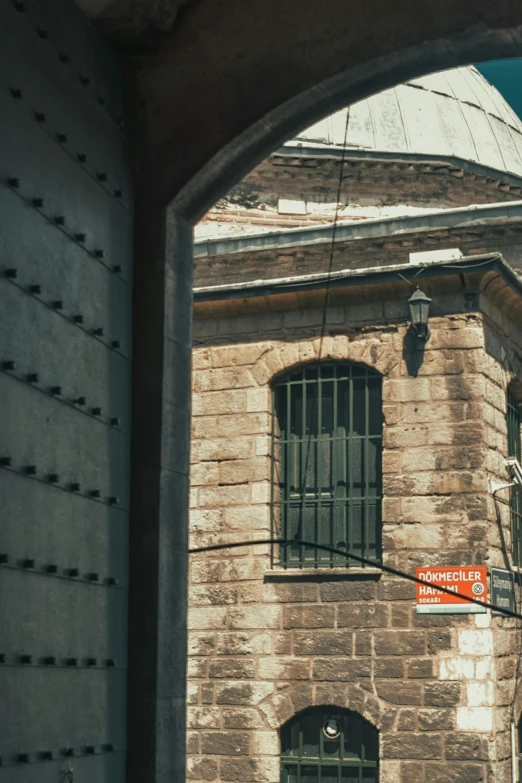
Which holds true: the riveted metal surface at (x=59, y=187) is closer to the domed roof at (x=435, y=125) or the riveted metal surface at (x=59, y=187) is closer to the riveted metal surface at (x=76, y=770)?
the riveted metal surface at (x=76, y=770)

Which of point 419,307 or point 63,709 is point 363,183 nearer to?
point 419,307

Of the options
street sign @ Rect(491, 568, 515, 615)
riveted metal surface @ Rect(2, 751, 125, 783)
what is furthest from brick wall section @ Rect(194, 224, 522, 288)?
riveted metal surface @ Rect(2, 751, 125, 783)

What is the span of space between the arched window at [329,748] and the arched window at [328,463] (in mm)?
1538

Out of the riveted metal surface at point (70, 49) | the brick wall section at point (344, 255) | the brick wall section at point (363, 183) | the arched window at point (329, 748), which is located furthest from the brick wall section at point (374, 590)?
the brick wall section at point (363, 183)

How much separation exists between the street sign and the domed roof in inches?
465

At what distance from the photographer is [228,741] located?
13.1m

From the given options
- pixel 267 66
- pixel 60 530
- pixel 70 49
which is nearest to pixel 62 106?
pixel 70 49

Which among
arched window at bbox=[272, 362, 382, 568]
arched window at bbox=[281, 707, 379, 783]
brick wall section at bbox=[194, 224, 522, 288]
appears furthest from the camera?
brick wall section at bbox=[194, 224, 522, 288]

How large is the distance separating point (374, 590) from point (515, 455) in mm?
2552

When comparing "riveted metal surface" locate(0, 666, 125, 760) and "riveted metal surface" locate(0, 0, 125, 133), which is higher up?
"riveted metal surface" locate(0, 0, 125, 133)

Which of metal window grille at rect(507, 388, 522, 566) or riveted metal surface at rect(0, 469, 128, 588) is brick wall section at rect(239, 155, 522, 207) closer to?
metal window grille at rect(507, 388, 522, 566)

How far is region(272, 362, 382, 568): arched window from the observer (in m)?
13.3

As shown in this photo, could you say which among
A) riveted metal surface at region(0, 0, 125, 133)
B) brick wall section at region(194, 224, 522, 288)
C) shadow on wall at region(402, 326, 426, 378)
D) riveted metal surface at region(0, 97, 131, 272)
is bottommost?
riveted metal surface at region(0, 97, 131, 272)

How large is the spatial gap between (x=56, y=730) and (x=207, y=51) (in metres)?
2.73
